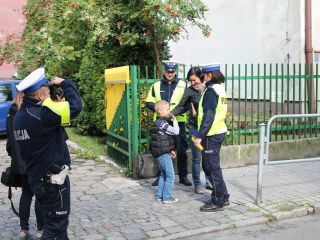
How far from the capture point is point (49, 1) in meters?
14.4

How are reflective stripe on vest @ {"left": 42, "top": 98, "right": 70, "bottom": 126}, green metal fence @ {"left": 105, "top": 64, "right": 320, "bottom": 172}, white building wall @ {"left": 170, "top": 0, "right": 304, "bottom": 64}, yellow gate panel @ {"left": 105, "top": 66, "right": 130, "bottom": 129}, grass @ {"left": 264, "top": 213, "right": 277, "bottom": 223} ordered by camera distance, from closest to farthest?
1. reflective stripe on vest @ {"left": 42, "top": 98, "right": 70, "bottom": 126}
2. grass @ {"left": 264, "top": 213, "right": 277, "bottom": 223}
3. green metal fence @ {"left": 105, "top": 64, "right": 320, "bottom": 172}
4. yellow gate panel @ {"left": 105, "top": 66, "right": 130, "bottom": 129}
5. white building wall @ {"left": 170, "top": 0, "right": 304, "bottom": 64}

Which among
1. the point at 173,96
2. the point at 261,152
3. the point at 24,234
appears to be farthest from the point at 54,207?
the point at 173,96

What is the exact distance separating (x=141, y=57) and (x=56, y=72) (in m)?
3.92

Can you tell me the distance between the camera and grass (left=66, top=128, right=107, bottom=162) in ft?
30.5

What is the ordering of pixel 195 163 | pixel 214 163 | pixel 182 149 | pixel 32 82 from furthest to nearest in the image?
pixel 182 149 < pixel 195 163 < pixel 214 163 < pixel 32 82

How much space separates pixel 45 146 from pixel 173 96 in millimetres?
3255

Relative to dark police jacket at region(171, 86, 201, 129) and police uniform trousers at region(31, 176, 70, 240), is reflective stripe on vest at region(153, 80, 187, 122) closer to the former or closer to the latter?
dark police jacket at region(171, 86, 201, 129)

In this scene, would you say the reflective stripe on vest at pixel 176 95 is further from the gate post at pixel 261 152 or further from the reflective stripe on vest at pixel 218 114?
the gate post at pixel 261 152

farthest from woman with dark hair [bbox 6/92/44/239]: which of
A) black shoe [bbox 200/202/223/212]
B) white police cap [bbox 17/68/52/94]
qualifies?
black shoe [bbox 200/202/223/212]

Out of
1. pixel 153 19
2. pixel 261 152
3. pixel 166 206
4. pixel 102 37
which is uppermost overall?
pixel 153 19

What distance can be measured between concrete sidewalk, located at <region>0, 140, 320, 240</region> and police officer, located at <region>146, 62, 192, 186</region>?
35cm

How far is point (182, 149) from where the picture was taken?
700cm

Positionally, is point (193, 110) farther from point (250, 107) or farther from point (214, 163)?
point (250, 107)

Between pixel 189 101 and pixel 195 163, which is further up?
pixel 189 101
